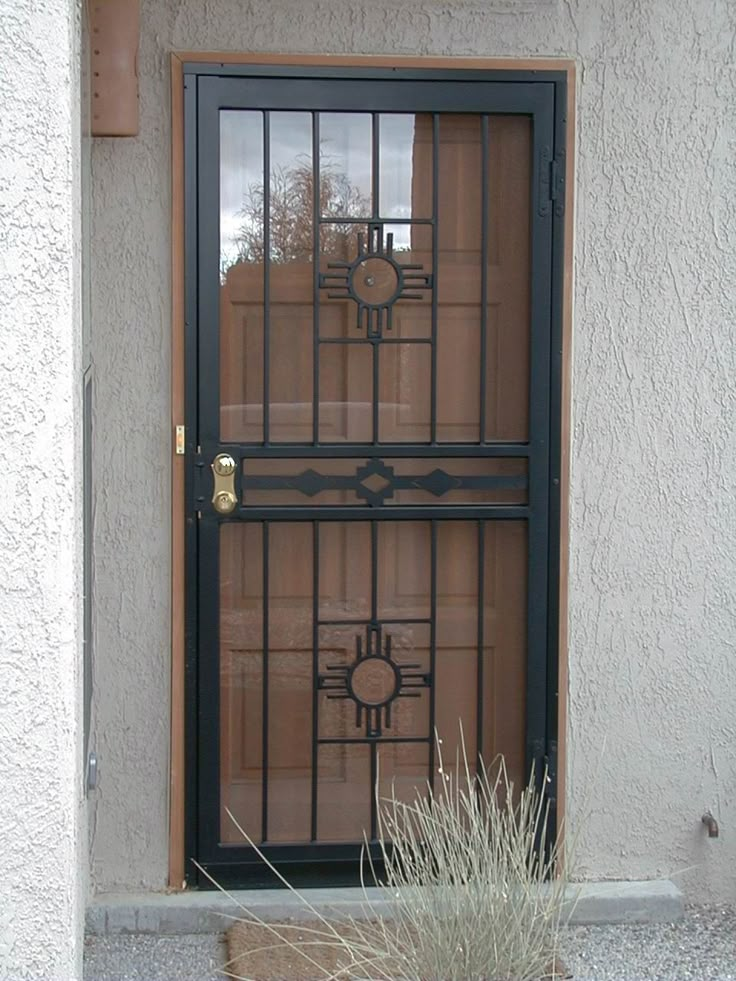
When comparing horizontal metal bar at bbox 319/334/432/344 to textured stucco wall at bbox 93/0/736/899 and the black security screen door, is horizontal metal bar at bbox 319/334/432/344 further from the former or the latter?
textured stucco wall at bbox 93/0/736/899

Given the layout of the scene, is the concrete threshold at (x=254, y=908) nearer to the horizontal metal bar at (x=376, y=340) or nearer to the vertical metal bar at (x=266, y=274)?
the vertical metal bar at (x=266, y=274)

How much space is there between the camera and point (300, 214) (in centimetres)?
438

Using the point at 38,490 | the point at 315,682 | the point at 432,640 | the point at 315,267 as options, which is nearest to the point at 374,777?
the point at 315,682

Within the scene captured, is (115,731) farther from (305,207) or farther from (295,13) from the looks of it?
(295,13)

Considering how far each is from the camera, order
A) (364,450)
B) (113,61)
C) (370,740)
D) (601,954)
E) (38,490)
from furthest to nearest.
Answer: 1. (370,740)
2. (364,450)
3. (601,954)
4. (113,61)
5. (38,490)

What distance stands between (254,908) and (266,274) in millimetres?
2004

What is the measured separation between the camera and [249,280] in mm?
4383

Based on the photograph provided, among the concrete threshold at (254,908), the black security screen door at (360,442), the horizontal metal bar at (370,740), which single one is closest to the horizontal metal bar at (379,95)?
the black security screen door at (360,442)

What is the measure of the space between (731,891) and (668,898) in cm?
26

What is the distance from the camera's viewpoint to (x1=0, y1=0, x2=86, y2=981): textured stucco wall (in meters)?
2.97

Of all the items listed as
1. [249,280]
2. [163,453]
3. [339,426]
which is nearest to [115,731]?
[163,453]

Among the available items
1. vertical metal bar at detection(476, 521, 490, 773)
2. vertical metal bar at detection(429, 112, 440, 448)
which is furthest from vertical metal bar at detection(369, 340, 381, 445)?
vertical metal bar at detection(476, 521, 490, 773)

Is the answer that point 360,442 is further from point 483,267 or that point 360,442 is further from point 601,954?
point 601,954

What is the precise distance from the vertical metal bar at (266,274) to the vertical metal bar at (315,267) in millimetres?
139
